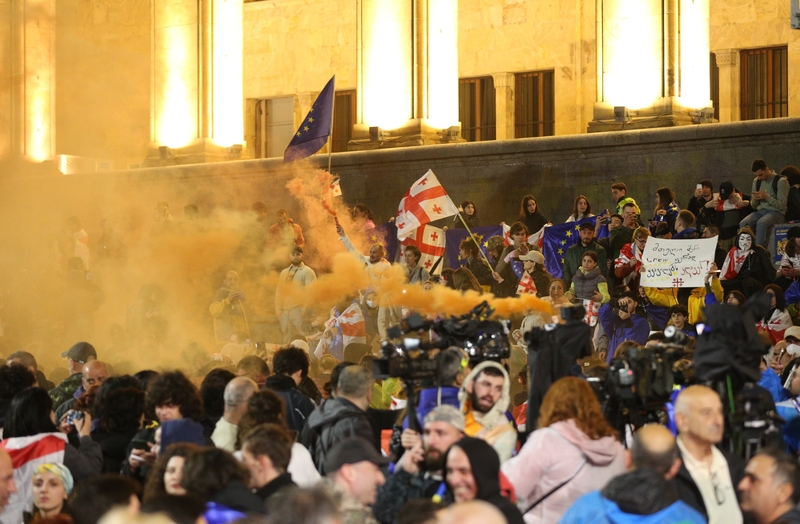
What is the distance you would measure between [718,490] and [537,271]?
10380 millimetres

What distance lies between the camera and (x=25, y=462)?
26.9ft

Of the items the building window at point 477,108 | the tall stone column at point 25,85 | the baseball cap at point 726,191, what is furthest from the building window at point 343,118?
the baseball cap at point 726,191

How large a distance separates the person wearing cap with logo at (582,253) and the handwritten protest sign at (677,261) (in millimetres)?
831

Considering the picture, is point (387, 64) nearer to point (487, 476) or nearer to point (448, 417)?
point (448, 417)

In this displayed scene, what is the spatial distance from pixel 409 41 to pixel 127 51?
41.6ft

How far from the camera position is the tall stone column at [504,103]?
31.2 meters

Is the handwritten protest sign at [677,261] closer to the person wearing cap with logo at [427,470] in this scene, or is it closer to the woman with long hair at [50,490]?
the person wearing cap with logo at [427,470]

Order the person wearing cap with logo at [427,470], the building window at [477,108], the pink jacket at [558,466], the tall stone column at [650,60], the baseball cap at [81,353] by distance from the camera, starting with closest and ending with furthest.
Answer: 1. the person wearing cap with logo at [427,470]
2. the pink jacket at [558,466]
3. the baseball cap at [81,353]
4. the tall stone column at [650,60]
5. the building window at [477,108]

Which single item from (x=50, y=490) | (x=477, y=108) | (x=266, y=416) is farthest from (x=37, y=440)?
(x=477, y=108)

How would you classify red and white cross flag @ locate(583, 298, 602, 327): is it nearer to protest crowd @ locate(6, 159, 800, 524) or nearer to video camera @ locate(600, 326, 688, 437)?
protest crowd @ locate(6, 159, 800, 524)

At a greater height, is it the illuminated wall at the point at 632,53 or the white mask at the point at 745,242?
the illuminated wall at the point at 632,53

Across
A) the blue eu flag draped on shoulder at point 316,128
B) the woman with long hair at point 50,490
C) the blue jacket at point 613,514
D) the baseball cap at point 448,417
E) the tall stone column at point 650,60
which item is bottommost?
the woman with long hair at point 50,490

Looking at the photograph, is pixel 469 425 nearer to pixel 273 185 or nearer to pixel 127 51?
pixel 273 185

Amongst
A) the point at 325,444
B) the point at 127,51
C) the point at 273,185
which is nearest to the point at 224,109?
the point at 273,185
